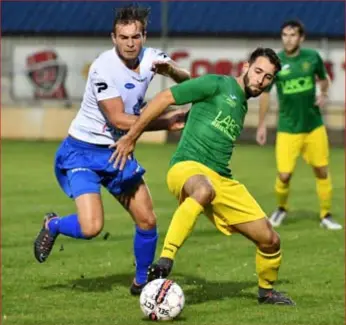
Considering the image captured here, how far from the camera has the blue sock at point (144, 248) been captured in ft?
31.7

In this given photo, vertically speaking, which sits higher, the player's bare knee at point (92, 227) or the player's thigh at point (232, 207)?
the player's thigh at point (232, 207)

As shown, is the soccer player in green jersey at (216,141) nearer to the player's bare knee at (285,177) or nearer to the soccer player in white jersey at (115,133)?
the soccer player in white jersey at (115,133)

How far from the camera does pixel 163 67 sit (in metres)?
9.34

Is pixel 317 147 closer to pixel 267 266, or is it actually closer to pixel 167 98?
pixel 267 266

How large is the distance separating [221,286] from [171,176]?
5.39 ft

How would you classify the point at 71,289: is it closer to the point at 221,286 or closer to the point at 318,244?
the point at 221,286

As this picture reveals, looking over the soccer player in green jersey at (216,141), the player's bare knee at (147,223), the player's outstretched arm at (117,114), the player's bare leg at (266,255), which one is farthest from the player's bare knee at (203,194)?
the player's bare knee at (147,223)

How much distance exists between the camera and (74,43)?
33.2 meters

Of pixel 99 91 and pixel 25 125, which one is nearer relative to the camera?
pixel 99 91

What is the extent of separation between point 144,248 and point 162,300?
1449mm

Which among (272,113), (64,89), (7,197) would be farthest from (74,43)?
(7,197)

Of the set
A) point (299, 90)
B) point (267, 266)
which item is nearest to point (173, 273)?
point (267, 266)

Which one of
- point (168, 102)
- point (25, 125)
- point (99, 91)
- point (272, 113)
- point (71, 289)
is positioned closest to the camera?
point (168, 102)

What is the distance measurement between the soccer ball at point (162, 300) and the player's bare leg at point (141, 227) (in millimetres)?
1243
